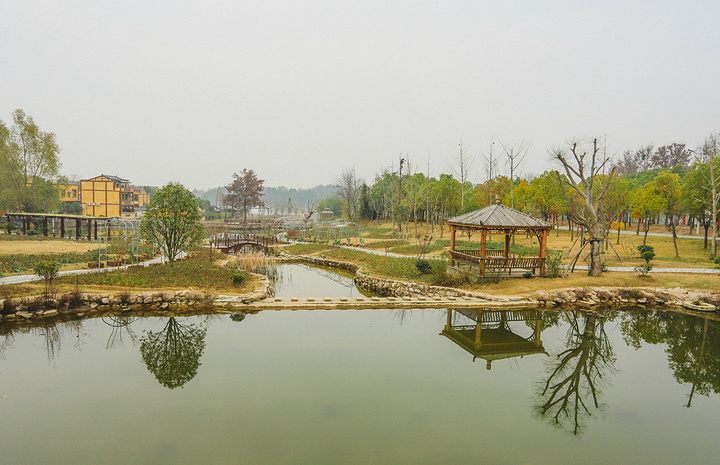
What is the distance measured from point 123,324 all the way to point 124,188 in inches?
1956

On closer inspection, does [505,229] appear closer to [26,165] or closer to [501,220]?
[501,220]

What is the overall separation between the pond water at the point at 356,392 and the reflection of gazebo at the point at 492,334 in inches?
2.7

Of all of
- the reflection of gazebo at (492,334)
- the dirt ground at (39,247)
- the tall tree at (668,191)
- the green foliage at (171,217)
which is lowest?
the reflection of gazebo at (492,334)

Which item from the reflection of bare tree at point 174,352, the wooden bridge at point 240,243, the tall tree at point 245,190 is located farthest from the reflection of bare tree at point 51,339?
the tall tree at point 245,190

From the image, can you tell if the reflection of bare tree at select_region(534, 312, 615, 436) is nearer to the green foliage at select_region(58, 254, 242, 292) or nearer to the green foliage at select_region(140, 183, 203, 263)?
the green foliage at select_region(58, 254, 242, 292)

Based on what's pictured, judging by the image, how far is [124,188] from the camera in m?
52.3

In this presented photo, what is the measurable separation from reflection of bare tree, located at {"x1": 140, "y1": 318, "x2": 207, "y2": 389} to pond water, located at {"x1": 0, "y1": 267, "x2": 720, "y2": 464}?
1.9 inches

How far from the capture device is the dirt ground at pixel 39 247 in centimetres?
2017

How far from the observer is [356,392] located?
666 cm

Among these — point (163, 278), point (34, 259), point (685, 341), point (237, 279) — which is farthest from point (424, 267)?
point (34, 259)

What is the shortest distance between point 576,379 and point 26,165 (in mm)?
41054

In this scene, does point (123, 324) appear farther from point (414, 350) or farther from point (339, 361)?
point (414, 350)

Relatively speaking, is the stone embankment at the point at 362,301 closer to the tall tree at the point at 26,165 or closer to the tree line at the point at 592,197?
the tree line at the point at 592,197

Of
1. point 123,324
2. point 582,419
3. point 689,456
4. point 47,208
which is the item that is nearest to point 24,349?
point 123,324
